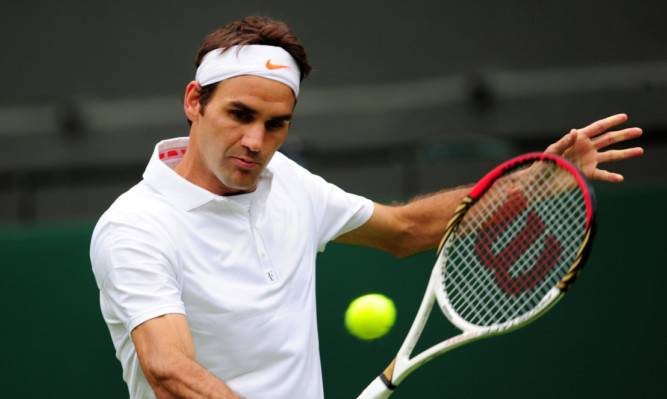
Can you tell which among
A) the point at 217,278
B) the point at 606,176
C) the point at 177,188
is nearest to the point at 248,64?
the point at 177,188

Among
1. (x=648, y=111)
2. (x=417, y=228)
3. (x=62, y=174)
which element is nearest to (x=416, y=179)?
(x=648, y=111)

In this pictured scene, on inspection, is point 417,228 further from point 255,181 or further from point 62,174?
point 62,174

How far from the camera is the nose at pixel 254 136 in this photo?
2.28 metres

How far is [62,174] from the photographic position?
5926mm

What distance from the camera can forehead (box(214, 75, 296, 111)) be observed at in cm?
230

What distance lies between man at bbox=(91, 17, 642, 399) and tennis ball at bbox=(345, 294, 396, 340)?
1.38 metres

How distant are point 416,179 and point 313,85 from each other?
2.90 feet


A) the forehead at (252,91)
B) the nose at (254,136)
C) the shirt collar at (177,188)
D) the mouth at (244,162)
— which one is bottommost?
the shirt collar at (177,188)

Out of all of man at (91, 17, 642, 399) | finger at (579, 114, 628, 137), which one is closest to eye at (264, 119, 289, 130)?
man at (91, 17, 642, 399)

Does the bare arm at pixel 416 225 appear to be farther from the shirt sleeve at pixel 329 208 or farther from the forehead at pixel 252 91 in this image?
the forehead at pixel 252 91

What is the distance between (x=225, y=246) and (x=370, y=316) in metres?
1.73

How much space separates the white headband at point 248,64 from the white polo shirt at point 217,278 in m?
0.26

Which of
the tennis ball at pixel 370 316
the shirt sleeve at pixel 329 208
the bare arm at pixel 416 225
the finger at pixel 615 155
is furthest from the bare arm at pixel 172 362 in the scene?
the tennis ball at pixel 370 316

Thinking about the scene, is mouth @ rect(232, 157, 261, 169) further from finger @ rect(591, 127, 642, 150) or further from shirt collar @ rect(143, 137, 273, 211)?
Answer: finger @ rect(591, 127, 642, 150)
